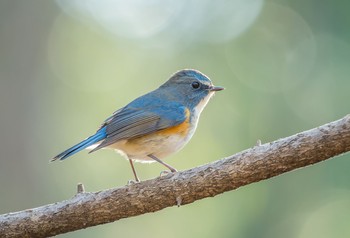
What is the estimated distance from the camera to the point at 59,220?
441 cm

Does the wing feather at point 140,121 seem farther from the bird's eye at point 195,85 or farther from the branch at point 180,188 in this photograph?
the branch at point 180,188

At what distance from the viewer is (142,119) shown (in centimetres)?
537

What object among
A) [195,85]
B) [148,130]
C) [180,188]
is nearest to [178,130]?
[148,130]

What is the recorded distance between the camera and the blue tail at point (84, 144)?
4701 millimetres

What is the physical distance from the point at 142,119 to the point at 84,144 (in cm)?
65

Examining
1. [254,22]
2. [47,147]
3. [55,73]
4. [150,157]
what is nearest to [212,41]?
[254,22]

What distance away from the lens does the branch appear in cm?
400

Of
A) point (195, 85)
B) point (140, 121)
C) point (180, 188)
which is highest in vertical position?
point (195, 85)

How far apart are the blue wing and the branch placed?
65cm

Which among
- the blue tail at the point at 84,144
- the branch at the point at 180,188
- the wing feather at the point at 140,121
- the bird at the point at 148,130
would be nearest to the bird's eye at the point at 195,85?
the bird at the point at 148,130

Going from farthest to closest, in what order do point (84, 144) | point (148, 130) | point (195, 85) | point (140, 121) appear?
point (195, 85) → point (140, 121) → point (148, 130) → point (84, 144)

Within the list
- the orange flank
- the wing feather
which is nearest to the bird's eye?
the wing feather

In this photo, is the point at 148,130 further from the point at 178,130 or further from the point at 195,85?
the point at 195,85

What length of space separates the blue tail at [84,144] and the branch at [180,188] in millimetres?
323
